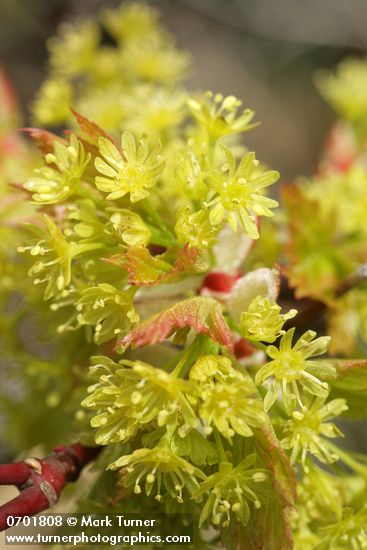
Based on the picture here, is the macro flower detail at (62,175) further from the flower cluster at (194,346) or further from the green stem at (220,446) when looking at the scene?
the green stem at (220,446)

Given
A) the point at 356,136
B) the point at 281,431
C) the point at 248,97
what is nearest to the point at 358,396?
→ the point at 281,431

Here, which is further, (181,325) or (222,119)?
(222,119)

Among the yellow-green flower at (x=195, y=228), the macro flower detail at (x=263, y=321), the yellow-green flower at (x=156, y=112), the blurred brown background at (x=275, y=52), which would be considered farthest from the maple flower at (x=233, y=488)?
the blurred brown background at (x=275, y=52)

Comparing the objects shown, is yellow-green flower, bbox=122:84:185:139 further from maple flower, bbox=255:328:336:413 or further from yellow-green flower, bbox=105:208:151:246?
maple flower, bbox=255:328:336:413

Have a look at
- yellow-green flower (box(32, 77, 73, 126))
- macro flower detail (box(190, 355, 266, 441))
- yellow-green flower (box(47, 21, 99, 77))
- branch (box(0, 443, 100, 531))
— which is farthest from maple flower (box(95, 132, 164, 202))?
yellow-green flower (box(47, 21, 99, 77))

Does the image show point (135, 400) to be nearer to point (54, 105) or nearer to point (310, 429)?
point (310, 429)

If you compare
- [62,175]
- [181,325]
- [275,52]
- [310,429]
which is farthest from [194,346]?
[275,52]
